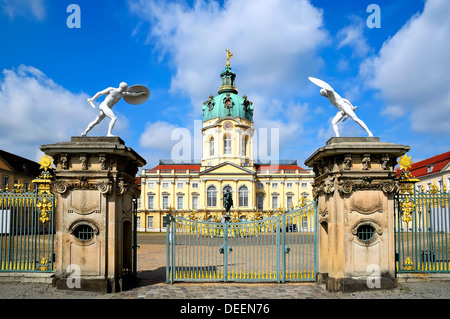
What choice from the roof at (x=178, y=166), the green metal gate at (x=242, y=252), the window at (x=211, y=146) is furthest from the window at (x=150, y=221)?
the green metal gate at (x=242, y=252)

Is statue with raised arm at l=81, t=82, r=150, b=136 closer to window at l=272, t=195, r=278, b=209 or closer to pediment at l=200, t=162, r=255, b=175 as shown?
pediment at l=200, t=162, r=255, b=175

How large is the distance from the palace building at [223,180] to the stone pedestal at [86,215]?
48488 millimetres

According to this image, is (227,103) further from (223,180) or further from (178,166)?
(178,166)

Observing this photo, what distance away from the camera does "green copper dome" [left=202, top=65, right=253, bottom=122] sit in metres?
59.6

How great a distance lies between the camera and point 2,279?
9680 mm

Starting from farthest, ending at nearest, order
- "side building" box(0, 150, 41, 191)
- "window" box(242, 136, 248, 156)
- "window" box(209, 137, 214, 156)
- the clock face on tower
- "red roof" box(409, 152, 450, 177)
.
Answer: "window" box(209, 137, 214, 156)
"window" box(242, 136, 248, 156)
the clock face on tower
"side building" box(0, 150, 41, 191)
"red roof" box(409, 152, 450, 177)

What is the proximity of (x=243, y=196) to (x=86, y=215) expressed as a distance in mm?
49657

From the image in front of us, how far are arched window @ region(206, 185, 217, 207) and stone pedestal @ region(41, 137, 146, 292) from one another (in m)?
48.9

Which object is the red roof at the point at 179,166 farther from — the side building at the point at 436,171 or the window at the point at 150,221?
the side building at the point at 436,171

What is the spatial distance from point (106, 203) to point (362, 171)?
627 centimetres

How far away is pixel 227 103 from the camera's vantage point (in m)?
59.4

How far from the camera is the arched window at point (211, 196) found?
5784 centimetres

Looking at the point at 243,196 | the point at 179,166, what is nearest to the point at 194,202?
the point at 243,196

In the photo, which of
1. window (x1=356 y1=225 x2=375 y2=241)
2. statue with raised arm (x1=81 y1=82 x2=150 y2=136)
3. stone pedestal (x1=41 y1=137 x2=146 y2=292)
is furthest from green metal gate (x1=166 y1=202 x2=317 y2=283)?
statue with raised arm (x1=81 y1=82 x2=150 y2=136)
